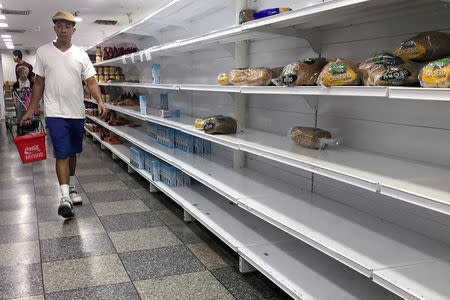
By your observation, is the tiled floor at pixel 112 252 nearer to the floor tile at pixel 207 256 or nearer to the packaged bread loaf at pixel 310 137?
the floor tile at pixel 207 256

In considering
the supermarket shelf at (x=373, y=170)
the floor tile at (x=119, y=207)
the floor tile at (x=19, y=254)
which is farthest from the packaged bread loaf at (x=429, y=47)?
the floor tile at (x=119, y=207)

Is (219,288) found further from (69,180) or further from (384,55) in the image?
(69,180)

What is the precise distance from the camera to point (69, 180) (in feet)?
13.0

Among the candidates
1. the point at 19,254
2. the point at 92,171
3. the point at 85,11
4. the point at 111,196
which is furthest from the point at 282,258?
the point at 85,11

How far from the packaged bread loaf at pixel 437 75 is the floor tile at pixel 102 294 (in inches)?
73.8

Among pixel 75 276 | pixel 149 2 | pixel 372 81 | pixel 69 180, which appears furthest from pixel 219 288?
pixel 149 2

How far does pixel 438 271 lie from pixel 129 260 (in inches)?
77.6

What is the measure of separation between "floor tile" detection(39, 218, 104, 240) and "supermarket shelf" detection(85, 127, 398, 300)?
0.83 m

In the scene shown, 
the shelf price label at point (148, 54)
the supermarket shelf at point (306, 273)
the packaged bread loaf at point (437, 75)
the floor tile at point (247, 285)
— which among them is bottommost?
the floor tile at point (247, 285)

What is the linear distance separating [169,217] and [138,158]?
1.33 m

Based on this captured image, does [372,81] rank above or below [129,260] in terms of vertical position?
above

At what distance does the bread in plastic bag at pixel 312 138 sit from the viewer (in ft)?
7.30

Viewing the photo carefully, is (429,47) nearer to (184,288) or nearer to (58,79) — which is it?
(184,288)

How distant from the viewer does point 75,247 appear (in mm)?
2973
